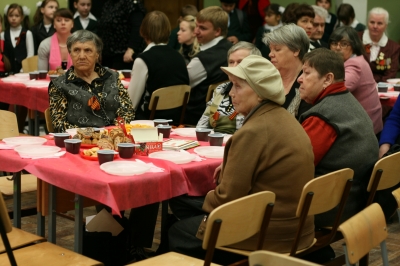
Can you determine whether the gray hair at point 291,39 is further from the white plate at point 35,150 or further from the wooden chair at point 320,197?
the white plate at point 35,150

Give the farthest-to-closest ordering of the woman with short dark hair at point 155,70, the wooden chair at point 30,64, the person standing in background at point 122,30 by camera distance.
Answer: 1. the person standing in background at point 122,30
2. the wooden chair at point 30,64
3. the woman with short dark hair at point 155,70

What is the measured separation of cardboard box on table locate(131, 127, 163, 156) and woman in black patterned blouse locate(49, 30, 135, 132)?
0.91m

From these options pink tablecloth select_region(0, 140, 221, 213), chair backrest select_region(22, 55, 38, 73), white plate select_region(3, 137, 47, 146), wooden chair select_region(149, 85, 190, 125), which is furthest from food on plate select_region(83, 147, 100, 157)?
chair backrest select_region(22, 55, 38, 73)

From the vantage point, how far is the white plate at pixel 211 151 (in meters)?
3.68

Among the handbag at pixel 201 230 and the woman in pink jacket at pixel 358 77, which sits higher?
the woman in pink jacket at pixel 358 77

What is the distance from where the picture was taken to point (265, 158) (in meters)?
3.07

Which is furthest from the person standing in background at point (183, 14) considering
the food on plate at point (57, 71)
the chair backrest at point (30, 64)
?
the food on plate at point (57, 71)

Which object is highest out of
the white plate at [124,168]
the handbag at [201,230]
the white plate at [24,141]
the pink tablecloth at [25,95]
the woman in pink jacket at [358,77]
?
the woman in pink jacket at [358,77]

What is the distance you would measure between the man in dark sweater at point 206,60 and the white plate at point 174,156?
2.54 metres

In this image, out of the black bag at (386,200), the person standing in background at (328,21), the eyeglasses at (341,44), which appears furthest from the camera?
the person standing in background at (328,21)

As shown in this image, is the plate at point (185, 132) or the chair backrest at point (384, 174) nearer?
the chair backrest at point (384, 174)

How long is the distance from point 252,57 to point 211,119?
1.38 metres

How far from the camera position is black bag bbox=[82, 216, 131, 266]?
3.82 metres

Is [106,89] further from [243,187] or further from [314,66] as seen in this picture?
[243,187]
